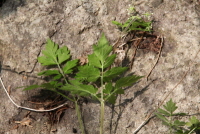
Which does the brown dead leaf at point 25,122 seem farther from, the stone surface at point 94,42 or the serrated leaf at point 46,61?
the serrated leaf at point 46,61

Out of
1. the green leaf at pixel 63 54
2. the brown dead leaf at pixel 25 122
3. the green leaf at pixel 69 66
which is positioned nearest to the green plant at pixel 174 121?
the green leaf at pixel 69 66

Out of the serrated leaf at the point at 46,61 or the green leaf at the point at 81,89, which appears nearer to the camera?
the green leaf at the point at 81,89

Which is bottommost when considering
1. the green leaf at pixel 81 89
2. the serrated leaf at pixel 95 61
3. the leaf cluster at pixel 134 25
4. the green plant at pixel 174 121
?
the green plant at pixel 174 121

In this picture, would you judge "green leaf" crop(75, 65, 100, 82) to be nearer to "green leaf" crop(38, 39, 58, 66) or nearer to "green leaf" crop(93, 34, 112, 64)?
"green leaf" crop(93, 34, 112, 64)

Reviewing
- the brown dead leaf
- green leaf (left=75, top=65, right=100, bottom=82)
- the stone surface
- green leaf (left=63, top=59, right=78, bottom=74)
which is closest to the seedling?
green leaf (left=75, top=65, right=100, bottom=82)

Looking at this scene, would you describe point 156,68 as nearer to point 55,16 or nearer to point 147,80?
point 147,80

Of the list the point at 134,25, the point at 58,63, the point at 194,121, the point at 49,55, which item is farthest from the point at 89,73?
the point at 194,121

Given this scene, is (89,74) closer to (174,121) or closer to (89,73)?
(89,73)

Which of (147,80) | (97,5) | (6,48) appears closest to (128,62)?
(147,80)
